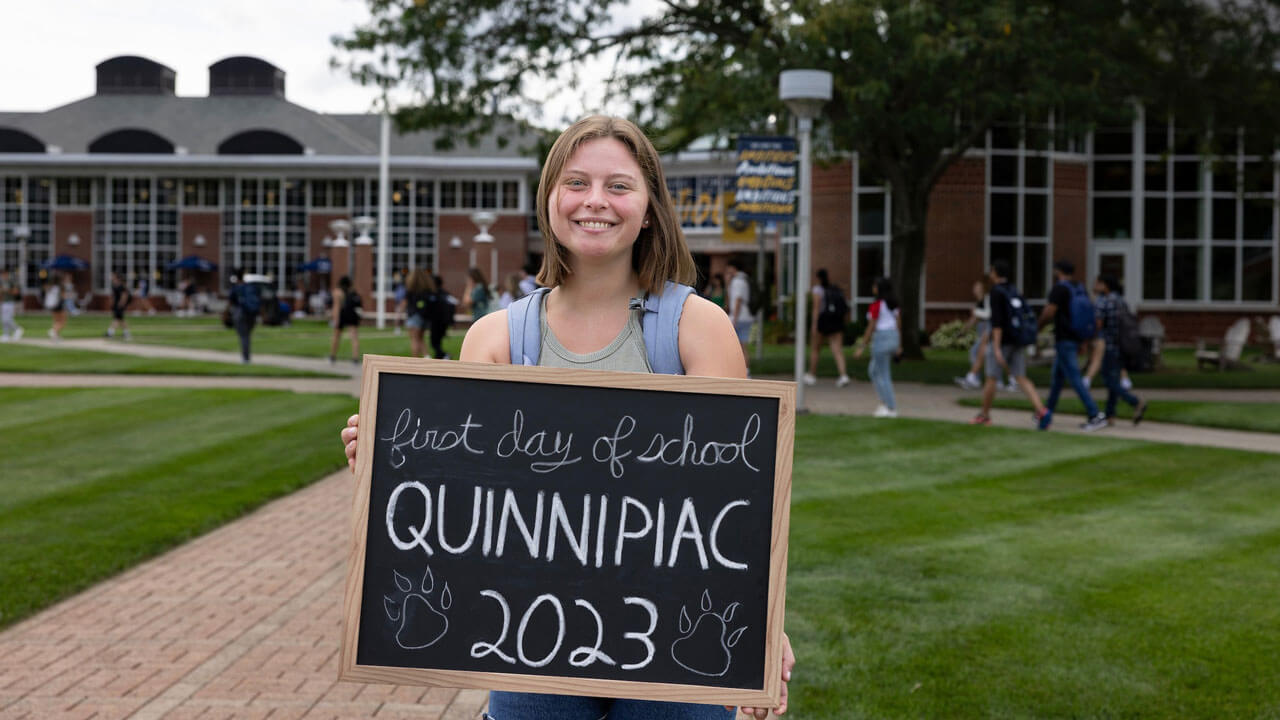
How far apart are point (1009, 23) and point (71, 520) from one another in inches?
595

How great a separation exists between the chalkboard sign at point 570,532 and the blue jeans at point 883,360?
11812 millimetres

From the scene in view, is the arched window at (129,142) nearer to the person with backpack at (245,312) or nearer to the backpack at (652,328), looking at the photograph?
the person with backpack at (245,312)

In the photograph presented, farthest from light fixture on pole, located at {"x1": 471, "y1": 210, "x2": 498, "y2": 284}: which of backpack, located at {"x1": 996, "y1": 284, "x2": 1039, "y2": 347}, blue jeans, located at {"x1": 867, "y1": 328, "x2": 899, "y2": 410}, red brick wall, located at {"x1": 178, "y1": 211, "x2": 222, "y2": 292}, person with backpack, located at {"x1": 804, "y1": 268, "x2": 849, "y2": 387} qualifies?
backpack, located at {"x1": 996, "y1": 284, "x2": 1039, "y2": 347}

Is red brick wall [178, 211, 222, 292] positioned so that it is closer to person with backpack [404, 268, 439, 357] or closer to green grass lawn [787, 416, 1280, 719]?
person with backpack [404, 268, 439, 357]

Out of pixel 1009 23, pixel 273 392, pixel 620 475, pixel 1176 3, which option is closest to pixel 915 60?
pixel 1009 23

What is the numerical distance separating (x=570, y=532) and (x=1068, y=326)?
11.8m

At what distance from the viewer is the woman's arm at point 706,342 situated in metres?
2.58

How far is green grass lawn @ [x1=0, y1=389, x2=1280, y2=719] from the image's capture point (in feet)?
16.4

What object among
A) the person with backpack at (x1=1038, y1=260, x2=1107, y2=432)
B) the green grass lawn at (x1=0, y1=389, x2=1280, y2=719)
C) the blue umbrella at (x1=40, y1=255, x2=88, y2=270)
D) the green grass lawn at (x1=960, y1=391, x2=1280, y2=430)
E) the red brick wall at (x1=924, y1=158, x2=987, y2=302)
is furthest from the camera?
the blue umbrella at (x1=40, y1=255, x2=88, y2=270)

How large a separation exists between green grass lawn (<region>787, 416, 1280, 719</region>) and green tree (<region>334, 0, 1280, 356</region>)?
9.48m

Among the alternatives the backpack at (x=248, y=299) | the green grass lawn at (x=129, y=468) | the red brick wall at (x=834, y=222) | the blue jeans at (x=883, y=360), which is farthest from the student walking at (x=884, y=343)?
the red brick wall at (x=834, y=222)

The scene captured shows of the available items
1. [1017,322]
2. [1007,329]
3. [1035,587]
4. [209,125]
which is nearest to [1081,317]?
[1017,322]

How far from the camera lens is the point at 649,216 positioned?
8.80 ft

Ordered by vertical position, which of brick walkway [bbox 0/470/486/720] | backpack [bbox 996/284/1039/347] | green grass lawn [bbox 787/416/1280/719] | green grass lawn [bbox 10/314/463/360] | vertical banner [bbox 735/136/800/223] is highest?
vertical banner [bbox 735/136/800/223]
